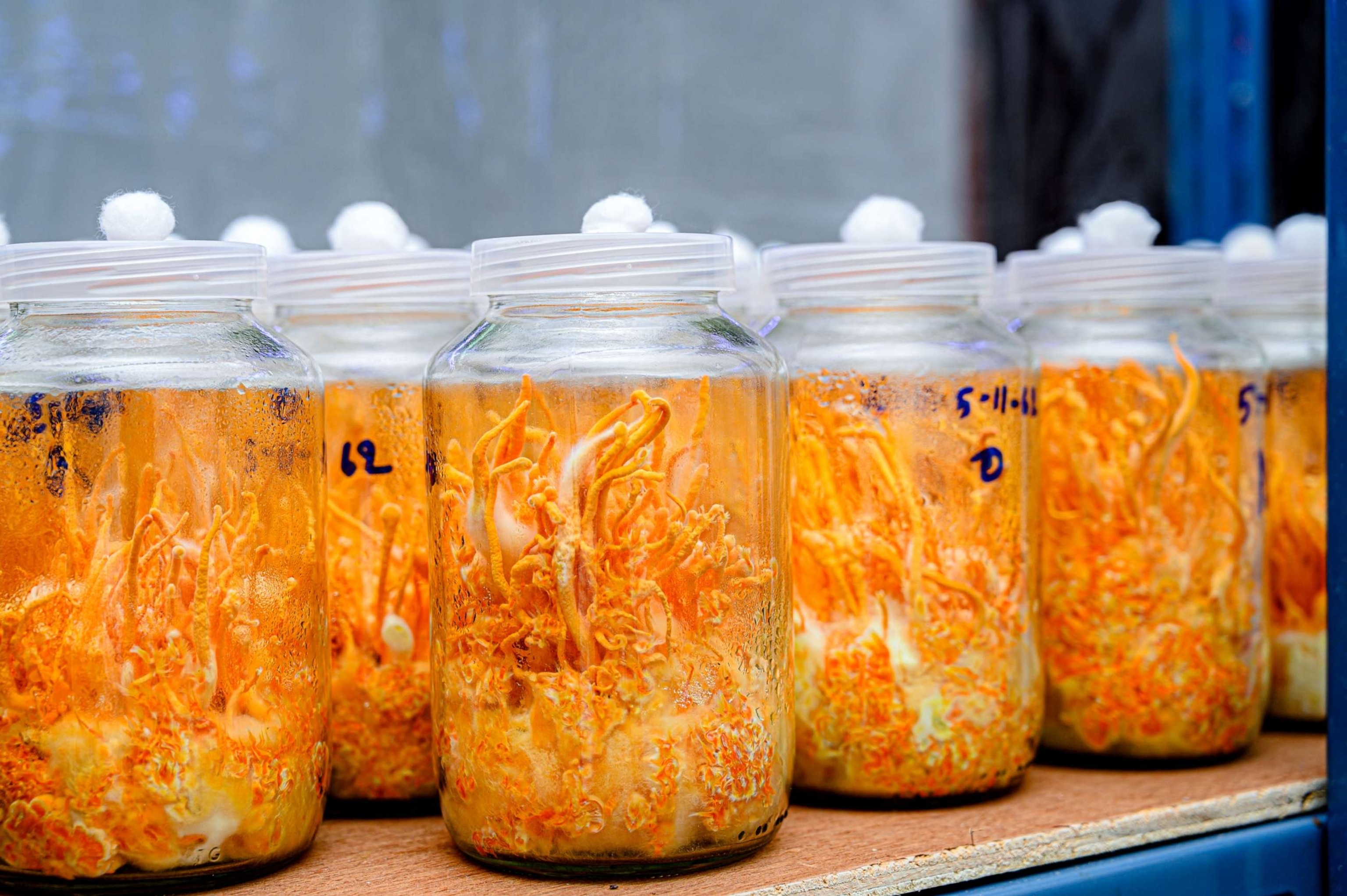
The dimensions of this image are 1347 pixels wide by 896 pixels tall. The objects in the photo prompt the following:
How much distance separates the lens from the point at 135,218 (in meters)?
0.70

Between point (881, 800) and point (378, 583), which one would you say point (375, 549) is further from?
point (881, 800)

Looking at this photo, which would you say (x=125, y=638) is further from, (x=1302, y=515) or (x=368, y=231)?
(x=1302, y=515)

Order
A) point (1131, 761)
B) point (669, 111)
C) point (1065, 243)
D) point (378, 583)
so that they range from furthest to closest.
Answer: point (669, 111), point (1065, 243), point (1131, 761), point (378, 583)

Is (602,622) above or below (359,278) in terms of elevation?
below

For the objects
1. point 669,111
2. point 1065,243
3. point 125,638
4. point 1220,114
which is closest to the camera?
point 125,638

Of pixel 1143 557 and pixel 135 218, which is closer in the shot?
pixel 135 218

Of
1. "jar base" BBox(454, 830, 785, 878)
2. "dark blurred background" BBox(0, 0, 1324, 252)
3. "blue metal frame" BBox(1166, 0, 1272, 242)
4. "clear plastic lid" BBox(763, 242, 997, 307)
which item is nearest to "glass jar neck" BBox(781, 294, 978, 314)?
"clear plastic lid" BBox(763, 242, 997, 307)

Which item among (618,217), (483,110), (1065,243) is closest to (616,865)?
(618,217)

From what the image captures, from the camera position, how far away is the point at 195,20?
4.70 feet

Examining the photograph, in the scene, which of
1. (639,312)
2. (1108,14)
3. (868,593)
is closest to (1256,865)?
(868,593)

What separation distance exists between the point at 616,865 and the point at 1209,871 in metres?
0.37

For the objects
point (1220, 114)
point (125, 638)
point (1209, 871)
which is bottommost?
point (1209, 871)

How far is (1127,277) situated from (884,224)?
183 millimetres

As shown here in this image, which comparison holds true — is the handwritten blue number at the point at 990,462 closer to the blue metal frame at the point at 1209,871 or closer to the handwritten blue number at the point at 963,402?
Result: the handwritten blue number at the point at 963,402
